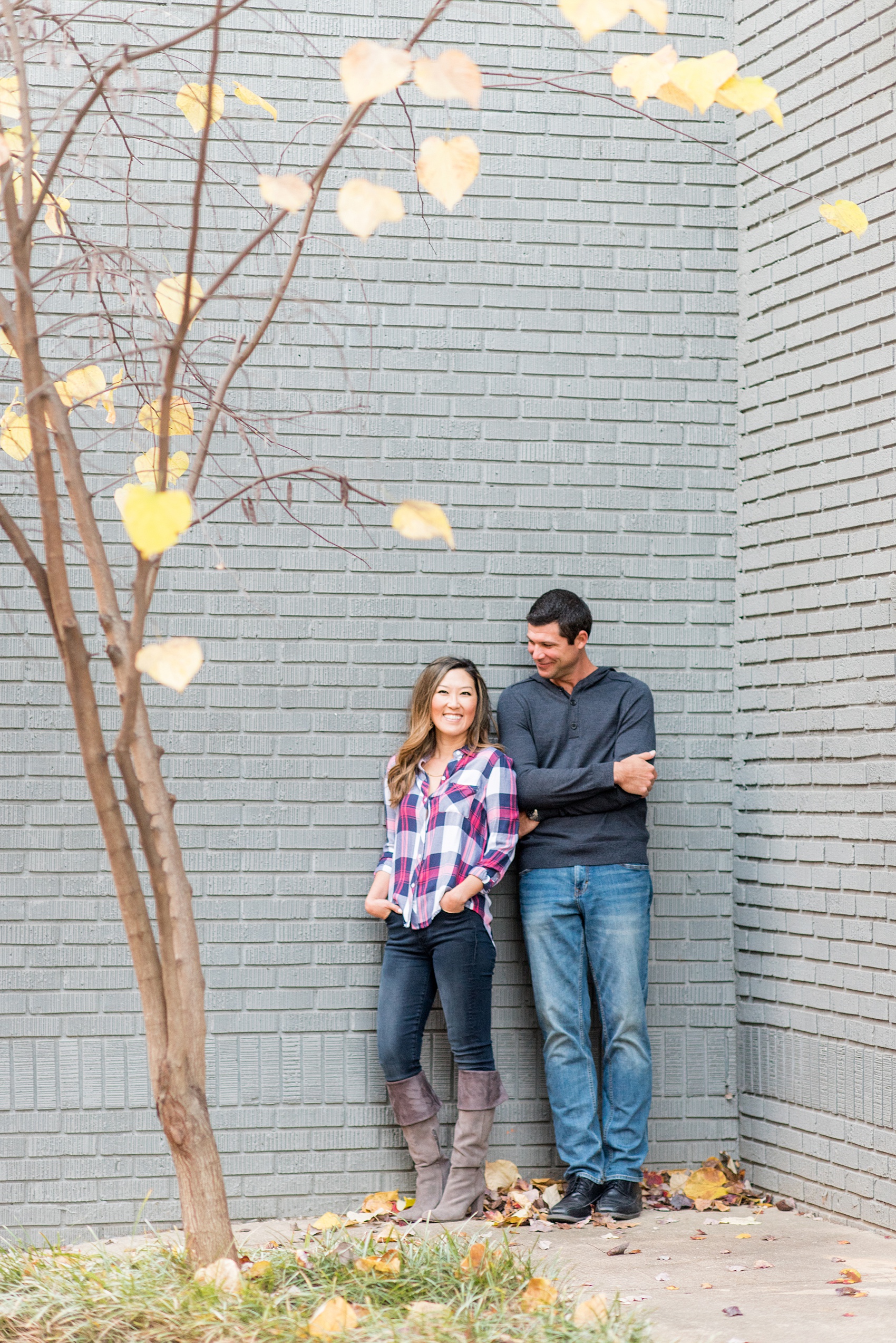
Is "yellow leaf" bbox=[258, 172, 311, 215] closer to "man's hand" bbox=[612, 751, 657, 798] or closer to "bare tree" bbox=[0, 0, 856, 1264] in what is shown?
"bare tree" bbox=[0, 0, 856, 1264]

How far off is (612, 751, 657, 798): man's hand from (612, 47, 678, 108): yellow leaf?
2413 millimetres

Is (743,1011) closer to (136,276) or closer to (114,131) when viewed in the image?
(136,276)

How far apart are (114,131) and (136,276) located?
1.69 ft

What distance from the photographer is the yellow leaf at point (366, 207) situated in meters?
2.05

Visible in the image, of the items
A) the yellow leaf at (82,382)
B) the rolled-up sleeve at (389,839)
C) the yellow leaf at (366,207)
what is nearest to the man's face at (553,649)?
the rolled-up sleeve at (389,839)

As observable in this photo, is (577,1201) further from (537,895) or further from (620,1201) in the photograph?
(537,895)

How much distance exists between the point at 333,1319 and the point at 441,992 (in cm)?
170

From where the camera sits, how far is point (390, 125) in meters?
4.57

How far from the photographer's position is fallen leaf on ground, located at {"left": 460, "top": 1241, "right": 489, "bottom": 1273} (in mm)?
3037

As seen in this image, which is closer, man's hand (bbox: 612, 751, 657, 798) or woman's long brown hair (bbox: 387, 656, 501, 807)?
man's hand (bbox: 612, 751, 657, 798)

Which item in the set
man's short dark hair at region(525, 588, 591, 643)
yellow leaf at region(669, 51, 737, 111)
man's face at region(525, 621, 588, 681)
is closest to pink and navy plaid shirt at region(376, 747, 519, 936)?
man's face at region(525, 621, 588, 681)

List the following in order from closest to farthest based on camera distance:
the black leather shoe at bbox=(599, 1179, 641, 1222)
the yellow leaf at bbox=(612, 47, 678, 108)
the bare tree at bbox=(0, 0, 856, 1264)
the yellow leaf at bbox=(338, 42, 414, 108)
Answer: the yellow leaf at bbox=(338, 42, 414, 108), the bare tree at bbox=(0, 0, 856, 1264), the yellow leaf at bbox=(612, 47, 678, 108), the black leather shoe at bbox=(599, 1179, 641, 1222)

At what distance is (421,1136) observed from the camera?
Answer: 4.30 meters

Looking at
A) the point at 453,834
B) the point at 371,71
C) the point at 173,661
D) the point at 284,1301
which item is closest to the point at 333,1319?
the point at 284,1301
